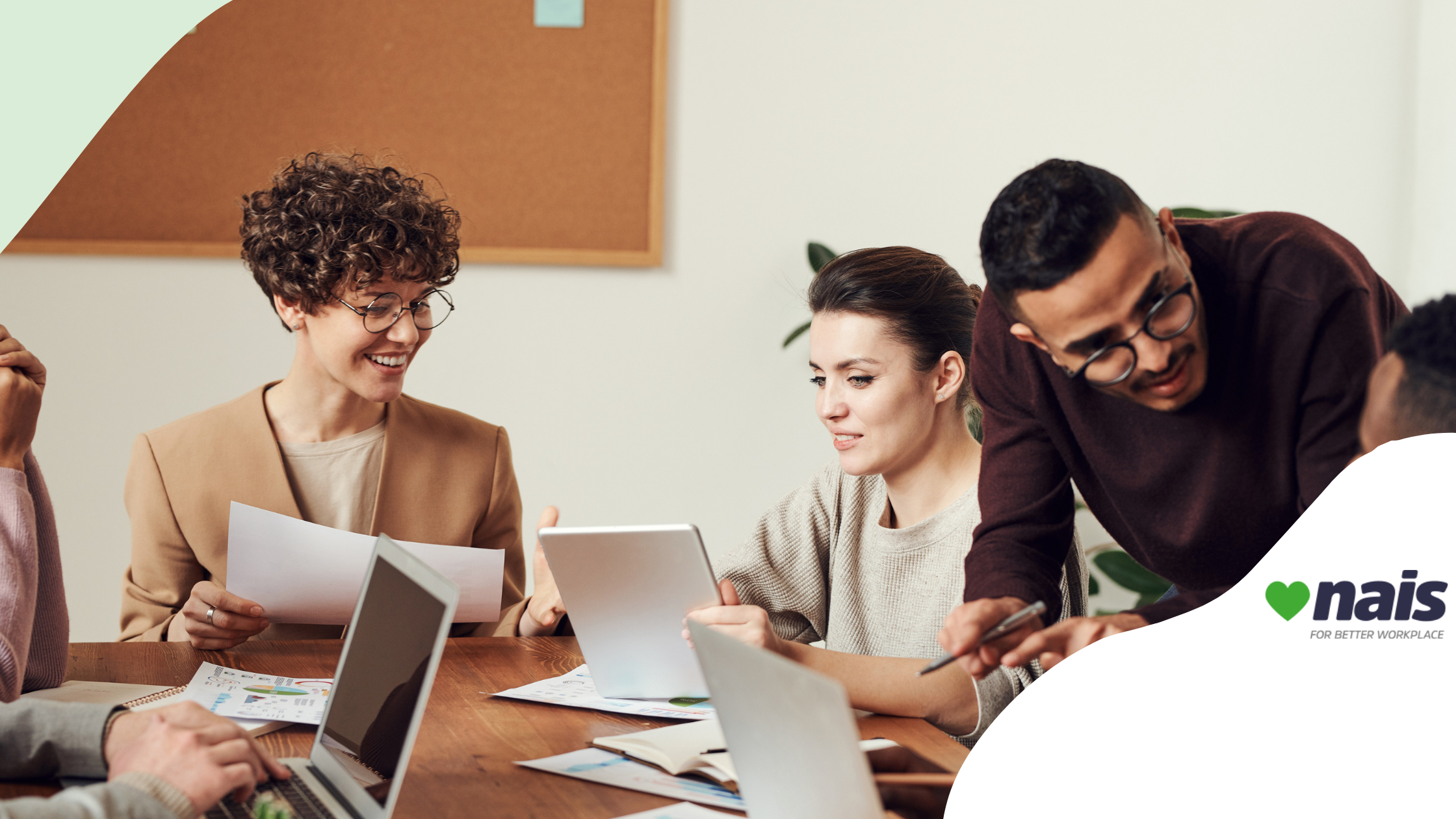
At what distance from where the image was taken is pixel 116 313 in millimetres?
2273

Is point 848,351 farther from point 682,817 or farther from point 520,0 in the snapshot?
point 520,0

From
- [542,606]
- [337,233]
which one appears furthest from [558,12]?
[542,606]

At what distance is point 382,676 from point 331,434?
0.87 m

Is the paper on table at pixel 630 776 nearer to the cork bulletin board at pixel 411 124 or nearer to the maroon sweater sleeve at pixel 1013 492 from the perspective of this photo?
the maroon sweater sleeve at pixel 1013 492

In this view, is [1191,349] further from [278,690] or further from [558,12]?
[558,12]

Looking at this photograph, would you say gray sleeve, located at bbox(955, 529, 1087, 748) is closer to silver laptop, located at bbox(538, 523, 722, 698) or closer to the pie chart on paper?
silver laptop, located at bbox(538, 523, 722, 698)

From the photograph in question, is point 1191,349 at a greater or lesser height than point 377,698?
greater

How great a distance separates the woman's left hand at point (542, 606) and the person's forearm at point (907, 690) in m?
0.42

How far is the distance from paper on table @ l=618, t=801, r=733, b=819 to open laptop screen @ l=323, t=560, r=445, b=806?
0.19 metres

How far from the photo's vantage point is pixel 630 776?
3.10 feet

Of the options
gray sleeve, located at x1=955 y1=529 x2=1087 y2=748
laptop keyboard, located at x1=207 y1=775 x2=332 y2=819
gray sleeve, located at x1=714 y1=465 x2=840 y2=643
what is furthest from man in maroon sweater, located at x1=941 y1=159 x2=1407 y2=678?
gray sleeve, located at x1=714 y1=465 x2=840 y2=643

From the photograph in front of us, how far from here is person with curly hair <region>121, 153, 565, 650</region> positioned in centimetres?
154

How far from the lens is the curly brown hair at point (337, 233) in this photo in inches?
62.2

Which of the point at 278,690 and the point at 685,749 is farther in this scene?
the point at 278,690
